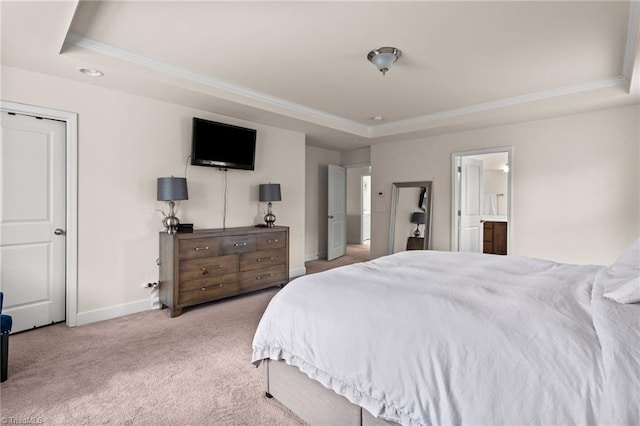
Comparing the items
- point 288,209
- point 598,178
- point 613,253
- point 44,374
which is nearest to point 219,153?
point 288,209

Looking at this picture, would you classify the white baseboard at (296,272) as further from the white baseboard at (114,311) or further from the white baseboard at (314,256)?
the white baseboard at (114,311)

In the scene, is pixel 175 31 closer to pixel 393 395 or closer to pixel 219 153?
pixel 219 153

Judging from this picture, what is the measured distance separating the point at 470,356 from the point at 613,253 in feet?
13.1

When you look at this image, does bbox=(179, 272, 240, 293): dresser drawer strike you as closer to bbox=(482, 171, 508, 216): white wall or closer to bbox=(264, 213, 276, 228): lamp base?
bbox=(264, 213, 276, 228): lamp base

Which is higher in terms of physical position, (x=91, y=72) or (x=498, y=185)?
(x=91, y=72)

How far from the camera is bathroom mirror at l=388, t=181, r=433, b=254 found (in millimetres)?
5504

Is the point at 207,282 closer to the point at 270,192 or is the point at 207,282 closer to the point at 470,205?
the point at 270,192

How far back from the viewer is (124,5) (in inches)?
85.0

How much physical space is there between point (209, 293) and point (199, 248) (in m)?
0.53

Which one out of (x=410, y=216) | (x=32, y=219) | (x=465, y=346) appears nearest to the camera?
(x=465, y=346)

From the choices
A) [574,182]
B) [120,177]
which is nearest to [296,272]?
[120,177]

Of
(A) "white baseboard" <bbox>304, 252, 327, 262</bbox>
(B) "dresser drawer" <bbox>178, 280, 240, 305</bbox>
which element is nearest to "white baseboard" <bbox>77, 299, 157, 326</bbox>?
(B) "dresser drawer" <bbox>178, 280, 240, 305</bbox>

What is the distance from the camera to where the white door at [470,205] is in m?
5.24

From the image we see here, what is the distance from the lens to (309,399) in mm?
1673
